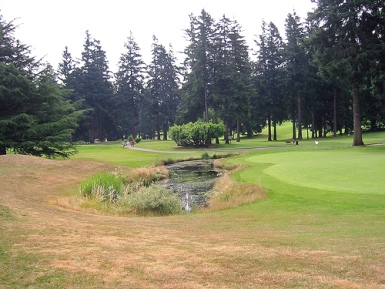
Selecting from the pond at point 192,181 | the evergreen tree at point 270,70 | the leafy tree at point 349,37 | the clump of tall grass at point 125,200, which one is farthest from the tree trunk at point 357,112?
the clump of tall grass at point 125,200

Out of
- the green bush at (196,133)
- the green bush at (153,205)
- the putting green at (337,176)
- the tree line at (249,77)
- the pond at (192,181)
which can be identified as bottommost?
the pond at (192,181)

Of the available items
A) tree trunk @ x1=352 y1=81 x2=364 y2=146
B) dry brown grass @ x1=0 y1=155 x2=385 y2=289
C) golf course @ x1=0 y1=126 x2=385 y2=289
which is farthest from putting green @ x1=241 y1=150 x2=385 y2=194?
tree trunk @ x1=352 y1=81 x2=364 y2=146

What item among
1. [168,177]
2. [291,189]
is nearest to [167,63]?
[168,177]

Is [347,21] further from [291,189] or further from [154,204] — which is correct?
[154,204]

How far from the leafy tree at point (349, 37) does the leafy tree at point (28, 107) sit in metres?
26.5

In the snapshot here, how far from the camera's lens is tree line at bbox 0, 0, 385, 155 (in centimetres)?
3522

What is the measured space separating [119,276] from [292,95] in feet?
188

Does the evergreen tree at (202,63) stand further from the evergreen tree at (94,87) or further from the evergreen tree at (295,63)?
the evergreen tree at (94,87)

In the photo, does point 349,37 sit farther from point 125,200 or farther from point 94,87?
point 94,87

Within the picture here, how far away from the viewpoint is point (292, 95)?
5869 centimetres

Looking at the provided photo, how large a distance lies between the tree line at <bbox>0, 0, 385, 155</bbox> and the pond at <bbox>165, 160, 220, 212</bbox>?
456 inches

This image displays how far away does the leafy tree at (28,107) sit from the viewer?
2877cm

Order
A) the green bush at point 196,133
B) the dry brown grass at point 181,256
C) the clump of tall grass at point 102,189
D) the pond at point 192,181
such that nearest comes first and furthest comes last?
the dry brown grass at point 181,256, the clump of tall grass at point 102,189, the pond at point 192,181, the green bush at point 196,133

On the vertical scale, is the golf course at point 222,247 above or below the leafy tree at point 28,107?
below
